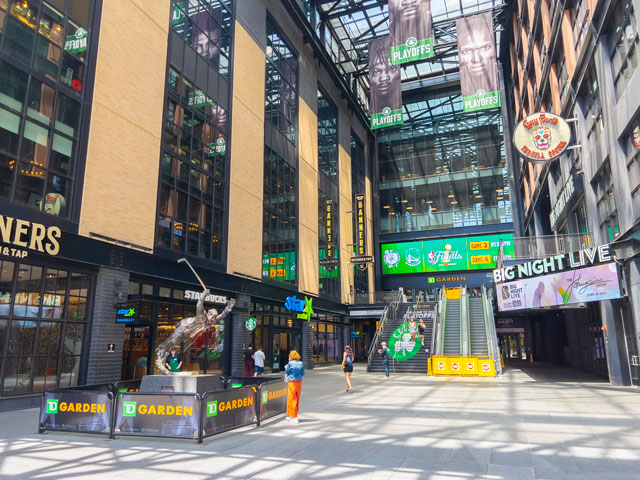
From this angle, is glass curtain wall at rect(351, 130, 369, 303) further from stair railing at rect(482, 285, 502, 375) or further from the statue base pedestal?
the statue base pedestal

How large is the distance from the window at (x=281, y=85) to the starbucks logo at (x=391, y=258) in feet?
69.0

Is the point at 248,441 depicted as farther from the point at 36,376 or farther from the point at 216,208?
the point at 216,208

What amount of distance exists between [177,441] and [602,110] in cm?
1895

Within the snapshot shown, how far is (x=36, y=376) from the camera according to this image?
1412 centimetres

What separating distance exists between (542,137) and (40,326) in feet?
68.2

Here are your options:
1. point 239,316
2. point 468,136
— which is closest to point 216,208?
point 239,316

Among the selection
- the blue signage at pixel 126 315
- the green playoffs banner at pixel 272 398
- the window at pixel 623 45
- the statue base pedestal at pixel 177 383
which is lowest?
the green playoffs banner at pixel 272 398

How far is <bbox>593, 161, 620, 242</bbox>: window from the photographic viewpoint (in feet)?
60.0

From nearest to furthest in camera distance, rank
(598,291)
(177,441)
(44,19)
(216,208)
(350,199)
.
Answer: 1. (177,441)
2. (44,19)
3. (598,291)
4. (216,208)
5. (350,199)

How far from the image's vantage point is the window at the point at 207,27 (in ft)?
71.7

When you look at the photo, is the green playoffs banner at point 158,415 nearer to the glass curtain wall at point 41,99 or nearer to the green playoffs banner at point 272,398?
the green playoffs banner at point 272,398

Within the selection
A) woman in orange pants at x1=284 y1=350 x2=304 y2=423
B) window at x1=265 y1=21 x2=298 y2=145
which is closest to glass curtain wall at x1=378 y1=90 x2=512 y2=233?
window at x1=265 y1=21 x2=298 y2=145

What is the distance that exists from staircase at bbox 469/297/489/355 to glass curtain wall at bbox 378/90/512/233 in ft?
58.2

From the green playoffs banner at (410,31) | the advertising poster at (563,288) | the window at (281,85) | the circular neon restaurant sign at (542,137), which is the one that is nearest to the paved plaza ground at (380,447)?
the advertising poster at (563,288)
